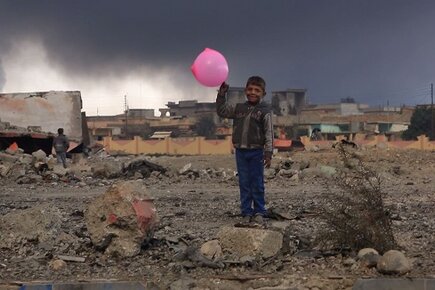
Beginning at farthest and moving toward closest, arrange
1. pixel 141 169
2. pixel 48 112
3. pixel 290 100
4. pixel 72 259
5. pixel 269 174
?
pixel 290 100
pixel 48 112
pixel 141 169
pixel 269 174
pixel 72 259

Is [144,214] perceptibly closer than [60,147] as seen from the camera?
Yes

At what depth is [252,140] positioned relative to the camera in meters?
7.12

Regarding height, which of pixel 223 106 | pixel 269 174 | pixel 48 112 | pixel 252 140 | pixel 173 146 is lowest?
pixel 173 146

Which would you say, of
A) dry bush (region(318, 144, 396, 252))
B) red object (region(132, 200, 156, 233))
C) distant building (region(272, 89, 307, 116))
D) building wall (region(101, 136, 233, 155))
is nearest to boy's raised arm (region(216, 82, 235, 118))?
red object (region(132, 200, 156, 233))

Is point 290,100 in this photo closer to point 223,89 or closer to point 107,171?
point 107,171

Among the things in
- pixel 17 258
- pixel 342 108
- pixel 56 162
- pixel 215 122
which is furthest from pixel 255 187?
pixel 342 108

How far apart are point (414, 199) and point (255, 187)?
11.9ft

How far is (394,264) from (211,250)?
59.8 inches

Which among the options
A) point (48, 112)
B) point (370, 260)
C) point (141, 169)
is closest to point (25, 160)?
point (141, 169)

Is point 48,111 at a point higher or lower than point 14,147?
higher

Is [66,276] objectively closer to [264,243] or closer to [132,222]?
[132,222]

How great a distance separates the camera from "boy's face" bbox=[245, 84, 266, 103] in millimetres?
7219

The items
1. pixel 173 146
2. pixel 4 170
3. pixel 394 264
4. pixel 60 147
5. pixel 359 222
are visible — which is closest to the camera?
pixel 394 264

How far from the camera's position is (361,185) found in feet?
18.5
